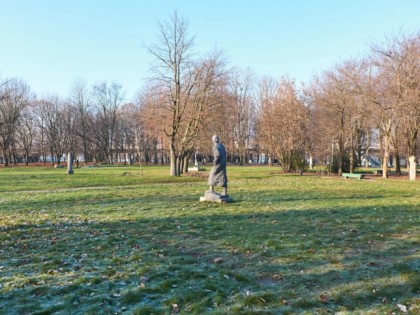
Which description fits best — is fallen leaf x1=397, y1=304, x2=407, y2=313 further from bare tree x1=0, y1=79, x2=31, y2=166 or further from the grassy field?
bare tree x1=0, y1=79, x2=31, y2=166

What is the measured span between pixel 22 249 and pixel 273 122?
3099 cm

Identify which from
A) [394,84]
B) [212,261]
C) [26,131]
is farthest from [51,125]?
[212,261]

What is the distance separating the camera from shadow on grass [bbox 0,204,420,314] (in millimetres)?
4125

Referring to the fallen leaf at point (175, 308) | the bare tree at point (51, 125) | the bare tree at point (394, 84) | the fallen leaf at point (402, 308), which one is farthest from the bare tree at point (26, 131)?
the fallen leaf at point (402, 308)

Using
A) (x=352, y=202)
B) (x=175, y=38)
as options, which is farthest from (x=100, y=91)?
(x=352, y=202)

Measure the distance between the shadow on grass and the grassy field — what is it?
15 millimetres

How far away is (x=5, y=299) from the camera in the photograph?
14.1 feet

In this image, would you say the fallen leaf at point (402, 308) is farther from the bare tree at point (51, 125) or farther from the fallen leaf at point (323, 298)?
the bare tree at point (51, 125)

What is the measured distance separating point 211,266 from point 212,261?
29cm

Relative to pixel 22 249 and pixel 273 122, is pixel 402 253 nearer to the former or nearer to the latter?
pixel 22 249

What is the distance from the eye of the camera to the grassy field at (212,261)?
161 inches

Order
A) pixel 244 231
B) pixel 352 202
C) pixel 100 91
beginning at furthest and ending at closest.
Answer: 1. pixel 100 91
2. pixel 352 202
3. pixel 244 231

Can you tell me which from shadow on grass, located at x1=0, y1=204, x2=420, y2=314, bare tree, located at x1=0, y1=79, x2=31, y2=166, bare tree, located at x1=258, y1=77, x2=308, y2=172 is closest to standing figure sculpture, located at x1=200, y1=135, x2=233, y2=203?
shadow on grass, located at x1=0, y1=204, x2=420, y2=314

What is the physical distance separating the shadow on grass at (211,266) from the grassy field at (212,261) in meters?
0.02
